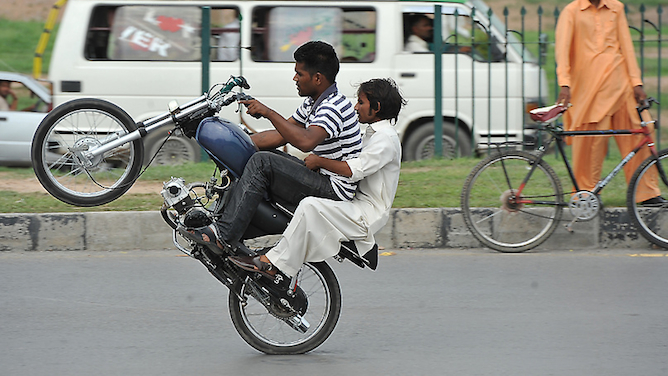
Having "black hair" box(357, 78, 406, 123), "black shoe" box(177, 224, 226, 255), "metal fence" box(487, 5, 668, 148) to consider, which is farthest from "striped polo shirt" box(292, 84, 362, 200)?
"metal fence" box(487, 5, 668, 148)

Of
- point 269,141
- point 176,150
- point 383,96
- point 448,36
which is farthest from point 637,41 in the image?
point 269,141

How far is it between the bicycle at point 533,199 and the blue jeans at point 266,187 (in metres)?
2.71

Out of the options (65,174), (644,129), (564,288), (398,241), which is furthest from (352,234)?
(644,129)

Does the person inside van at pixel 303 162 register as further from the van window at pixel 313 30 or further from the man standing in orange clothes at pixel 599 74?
the van window at pixel 313 30

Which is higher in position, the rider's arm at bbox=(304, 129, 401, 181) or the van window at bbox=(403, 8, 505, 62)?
the van window at bbox=(403, 8, 505, 62)

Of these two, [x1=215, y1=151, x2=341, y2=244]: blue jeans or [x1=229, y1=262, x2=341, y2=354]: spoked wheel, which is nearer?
[x1=215, y1=151, x2=341, y2=244]: blue jeans

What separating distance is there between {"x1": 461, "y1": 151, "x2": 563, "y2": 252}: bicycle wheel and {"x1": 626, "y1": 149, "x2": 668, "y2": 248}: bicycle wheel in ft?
1.71

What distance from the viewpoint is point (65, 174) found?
4605mm

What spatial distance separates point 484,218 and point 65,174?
10.5 ft

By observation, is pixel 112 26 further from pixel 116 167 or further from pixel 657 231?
pixel 657 231

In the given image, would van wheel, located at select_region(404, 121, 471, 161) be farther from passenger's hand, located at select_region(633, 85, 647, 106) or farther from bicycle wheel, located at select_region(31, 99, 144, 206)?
bicycle wheel, located at select_region(31, 99, 144, 206)

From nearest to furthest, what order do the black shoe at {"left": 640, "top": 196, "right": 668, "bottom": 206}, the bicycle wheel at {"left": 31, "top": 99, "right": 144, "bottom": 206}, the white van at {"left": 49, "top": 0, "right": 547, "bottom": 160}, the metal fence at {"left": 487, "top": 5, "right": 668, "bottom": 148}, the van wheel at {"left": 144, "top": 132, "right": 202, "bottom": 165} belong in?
the bicycle wheel at {"left": 31, "top": 99, "right": 144, "bottom": 206} < the black shoe at {"left": 640, "top": 196, "right": 668, "bottom": 206} < the metal fence at {"left": 487, "top": 5, "right": 668, "bottom": 148} < the white van at {"left": 49, "top": 0, "right": 547, "bottom": 160} < the van wheel at {"left": 144, "top": 132, "right": 202, "bottom": 165}

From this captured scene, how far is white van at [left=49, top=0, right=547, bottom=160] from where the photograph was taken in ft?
30.5

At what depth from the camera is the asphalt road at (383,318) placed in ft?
13.6
